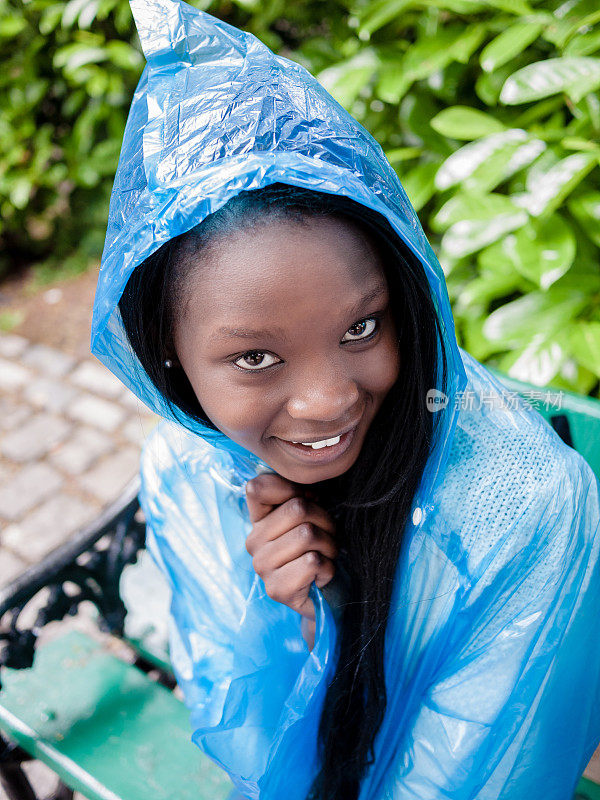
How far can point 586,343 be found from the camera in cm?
190

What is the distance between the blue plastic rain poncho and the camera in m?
0.93

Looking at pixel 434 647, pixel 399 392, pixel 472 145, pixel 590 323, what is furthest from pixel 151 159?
pixel 590 323

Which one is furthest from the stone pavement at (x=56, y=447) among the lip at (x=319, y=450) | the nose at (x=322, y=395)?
the nose at (x=322, y=395)

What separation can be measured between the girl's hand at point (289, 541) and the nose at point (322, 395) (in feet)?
0.93

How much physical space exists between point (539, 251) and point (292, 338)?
126cm

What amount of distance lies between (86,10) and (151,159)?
99.6 inches

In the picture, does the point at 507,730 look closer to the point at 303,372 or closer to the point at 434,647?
the point at 434,647

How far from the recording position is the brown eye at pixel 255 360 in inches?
37.7

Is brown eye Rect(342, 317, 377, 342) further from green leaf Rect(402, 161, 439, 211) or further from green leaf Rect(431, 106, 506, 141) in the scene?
green leaf Rect(402, 161, 439, 211)

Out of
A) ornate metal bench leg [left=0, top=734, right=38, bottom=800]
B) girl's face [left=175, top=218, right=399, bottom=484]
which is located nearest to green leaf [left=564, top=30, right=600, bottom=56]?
girl's face [left=175, top=218, right=399, bottom=484]

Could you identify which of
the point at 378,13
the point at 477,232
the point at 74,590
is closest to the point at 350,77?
the point at 378,13

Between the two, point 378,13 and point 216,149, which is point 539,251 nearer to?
point 378,13

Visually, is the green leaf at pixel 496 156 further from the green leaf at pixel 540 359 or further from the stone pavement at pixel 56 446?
the stone pavement at pixel 56 446

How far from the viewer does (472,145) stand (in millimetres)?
1969
